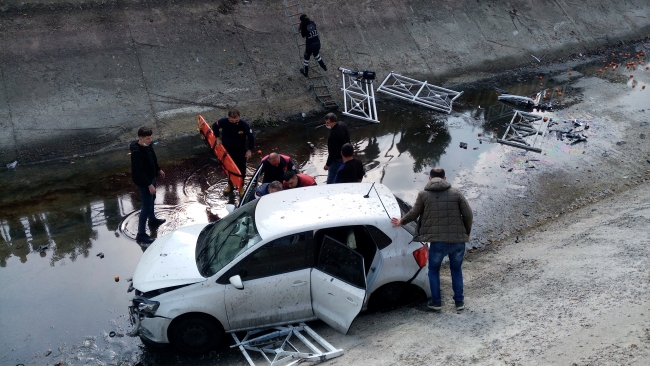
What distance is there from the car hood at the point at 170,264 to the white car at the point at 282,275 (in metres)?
0.01

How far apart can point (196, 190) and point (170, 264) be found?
150 inches

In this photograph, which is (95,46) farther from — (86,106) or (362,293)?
(362,293)

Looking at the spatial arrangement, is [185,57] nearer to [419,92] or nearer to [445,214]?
[419,92]

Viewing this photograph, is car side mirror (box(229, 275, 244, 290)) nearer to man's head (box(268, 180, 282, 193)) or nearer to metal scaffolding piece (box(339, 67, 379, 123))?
man's head (box(268, 180, 282, 193))

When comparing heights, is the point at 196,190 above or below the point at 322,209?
below

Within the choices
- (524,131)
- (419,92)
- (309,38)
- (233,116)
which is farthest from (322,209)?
(419,92)

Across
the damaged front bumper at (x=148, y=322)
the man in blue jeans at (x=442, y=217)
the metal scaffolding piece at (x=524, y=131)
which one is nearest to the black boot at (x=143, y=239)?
the damaged front bumper at (x=148, y=322)

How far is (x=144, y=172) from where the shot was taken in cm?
820

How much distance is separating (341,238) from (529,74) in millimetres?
13465

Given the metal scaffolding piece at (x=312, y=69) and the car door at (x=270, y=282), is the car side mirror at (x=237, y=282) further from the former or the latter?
the metal scaffolding piece at (x=312, y=69)

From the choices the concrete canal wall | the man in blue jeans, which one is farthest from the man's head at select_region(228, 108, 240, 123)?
the man in blue jeans

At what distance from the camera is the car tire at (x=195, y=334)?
605 cm

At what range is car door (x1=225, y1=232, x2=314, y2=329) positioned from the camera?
6.03 m

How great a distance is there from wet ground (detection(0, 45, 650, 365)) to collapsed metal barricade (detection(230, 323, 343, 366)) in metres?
0.26
